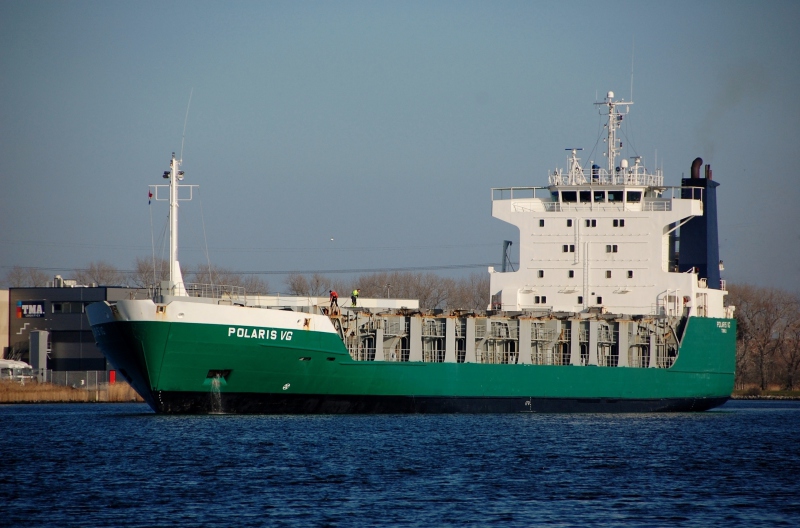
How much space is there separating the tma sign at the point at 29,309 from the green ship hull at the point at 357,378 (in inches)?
1336

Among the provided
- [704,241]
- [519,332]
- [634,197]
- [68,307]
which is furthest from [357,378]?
[68,307]

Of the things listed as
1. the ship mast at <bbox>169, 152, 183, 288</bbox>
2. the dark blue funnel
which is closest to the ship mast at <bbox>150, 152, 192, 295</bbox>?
the ship mast at <bbox>169, 152, 183, 288</bbox>

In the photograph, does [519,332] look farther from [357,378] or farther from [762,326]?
[762,326]

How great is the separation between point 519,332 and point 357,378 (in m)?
7.68

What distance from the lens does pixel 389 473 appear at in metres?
24.6

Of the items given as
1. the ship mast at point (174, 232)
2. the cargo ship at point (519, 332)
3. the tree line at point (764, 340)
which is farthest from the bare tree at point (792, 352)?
the ship mast at point (174, 232)

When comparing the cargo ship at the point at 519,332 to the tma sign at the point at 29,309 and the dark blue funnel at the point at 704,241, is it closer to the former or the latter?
the dark blue funnel at the point at 704,241

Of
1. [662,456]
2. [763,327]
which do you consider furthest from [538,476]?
[763,327]

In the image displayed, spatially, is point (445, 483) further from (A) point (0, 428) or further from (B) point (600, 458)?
(A) point (0, 428)

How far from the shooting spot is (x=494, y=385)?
41.1 meters

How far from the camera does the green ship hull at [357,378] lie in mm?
34906

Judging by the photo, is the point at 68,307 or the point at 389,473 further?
the point at 68,307

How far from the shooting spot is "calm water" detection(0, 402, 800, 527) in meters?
19.7

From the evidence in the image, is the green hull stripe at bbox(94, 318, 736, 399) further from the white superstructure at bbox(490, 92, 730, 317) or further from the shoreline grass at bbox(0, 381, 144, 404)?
the shoreline grass at bbox(0, 381, 144, 404)
